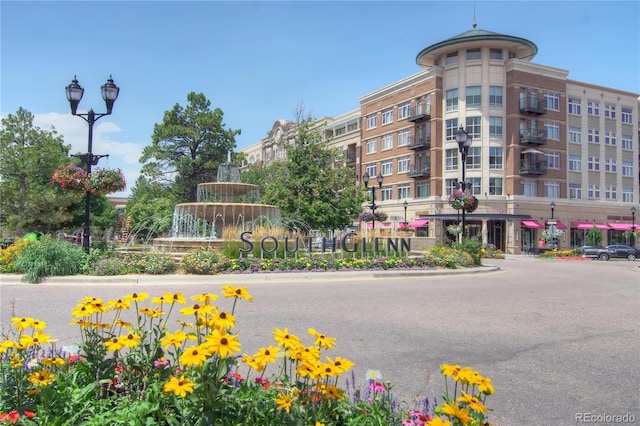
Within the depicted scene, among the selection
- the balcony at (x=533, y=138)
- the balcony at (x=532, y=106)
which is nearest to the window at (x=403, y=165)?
the balcony at (x=533, y=138)

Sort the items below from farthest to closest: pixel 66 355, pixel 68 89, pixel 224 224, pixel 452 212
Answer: pixel 452 212, pixel 224 224, pixel 68 89, pixel 66 355

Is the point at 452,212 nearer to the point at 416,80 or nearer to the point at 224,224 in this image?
the point at 416,80

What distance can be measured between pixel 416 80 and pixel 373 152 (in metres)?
11.3

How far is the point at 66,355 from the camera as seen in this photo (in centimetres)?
339

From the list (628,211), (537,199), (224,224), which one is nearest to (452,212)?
(537,199)

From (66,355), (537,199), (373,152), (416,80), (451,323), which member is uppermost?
(416,80)

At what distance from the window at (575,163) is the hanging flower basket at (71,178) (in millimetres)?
52465

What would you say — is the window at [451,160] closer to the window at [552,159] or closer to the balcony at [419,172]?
the balcony at [419,172]

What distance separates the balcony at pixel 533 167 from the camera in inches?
1909

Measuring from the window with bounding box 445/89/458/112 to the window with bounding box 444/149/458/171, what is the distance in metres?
4.60

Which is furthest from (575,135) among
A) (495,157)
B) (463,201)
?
(463,201)

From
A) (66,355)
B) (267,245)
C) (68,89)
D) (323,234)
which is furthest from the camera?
(323,234)

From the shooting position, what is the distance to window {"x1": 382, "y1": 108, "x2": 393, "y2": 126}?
57897 millimetres

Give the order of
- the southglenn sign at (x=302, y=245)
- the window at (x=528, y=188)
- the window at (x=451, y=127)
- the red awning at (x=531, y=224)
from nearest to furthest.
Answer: the southglenn sign at (x=302, y=245) < the red awning at (x=531, y=224) < the window at (x=528, y=188) < the window at (x=451, y=127)
